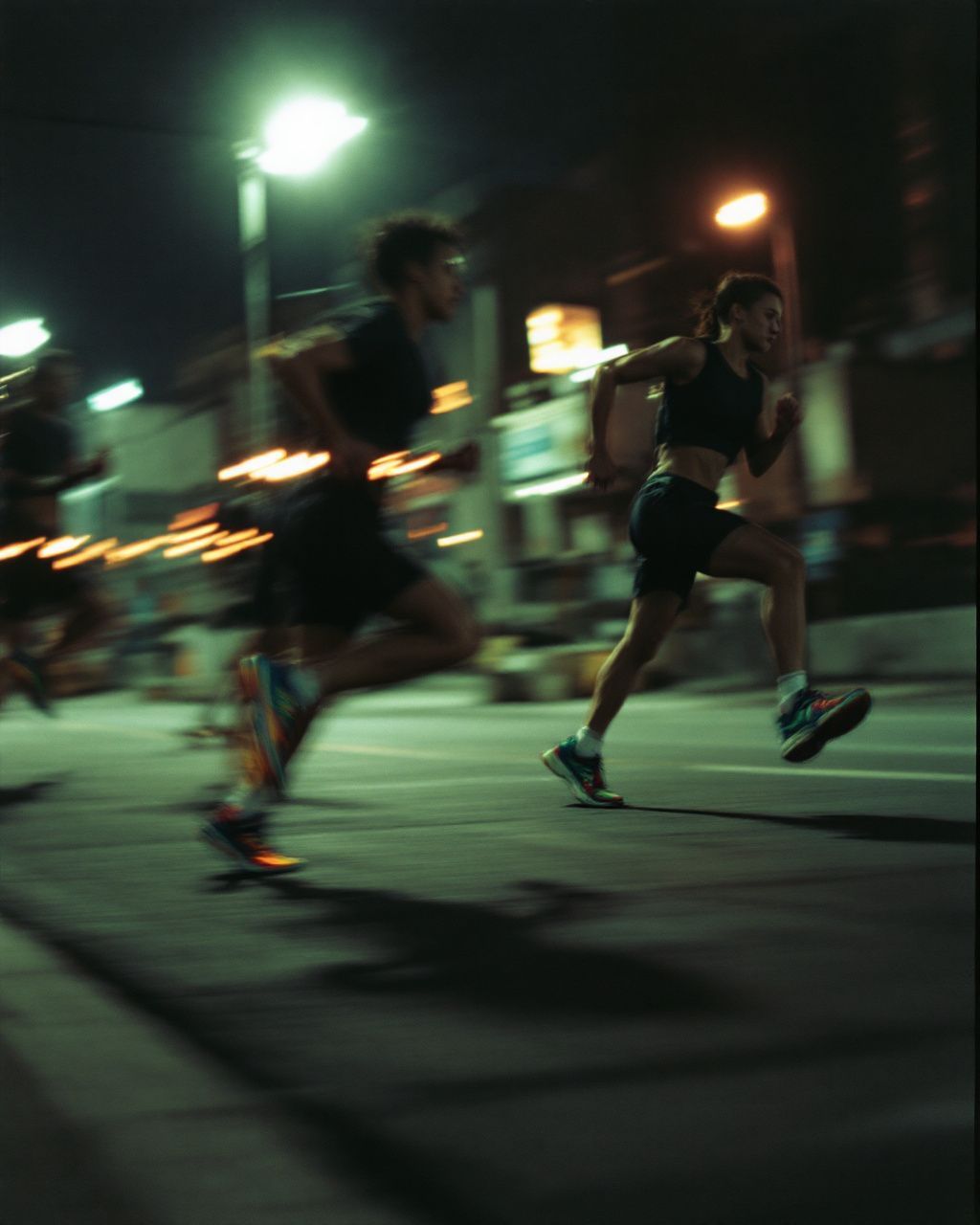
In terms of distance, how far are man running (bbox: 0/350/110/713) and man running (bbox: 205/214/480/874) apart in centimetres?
364

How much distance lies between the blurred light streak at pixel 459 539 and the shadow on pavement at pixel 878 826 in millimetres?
30281

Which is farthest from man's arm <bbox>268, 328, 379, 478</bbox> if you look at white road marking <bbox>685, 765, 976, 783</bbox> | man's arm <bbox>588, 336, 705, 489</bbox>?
white road marking <bbox>685, 765, 976, 783</bbox>

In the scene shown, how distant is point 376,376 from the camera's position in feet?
14.0

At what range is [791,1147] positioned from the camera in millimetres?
2029

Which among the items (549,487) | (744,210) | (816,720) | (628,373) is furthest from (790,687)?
(549,487)

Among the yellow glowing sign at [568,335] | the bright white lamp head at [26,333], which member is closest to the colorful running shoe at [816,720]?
A: the bright white lamp head at [26,333]

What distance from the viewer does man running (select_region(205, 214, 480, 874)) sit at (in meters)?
4.10

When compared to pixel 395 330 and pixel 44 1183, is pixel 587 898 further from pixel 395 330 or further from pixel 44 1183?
pixel 44 1183

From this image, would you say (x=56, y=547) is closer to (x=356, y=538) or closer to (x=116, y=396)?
(x=356, y=538)

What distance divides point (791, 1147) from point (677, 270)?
29.3 m

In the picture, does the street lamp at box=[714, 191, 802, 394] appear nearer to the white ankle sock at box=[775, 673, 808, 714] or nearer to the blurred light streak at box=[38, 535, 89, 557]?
the blurred light streak at box=[38, 535, 89, 557]

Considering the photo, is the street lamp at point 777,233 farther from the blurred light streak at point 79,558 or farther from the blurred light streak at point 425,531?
the blurred light streak at point 79,558

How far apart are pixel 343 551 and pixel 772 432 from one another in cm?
200

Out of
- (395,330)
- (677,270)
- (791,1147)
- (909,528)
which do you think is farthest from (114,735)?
(677,270)
